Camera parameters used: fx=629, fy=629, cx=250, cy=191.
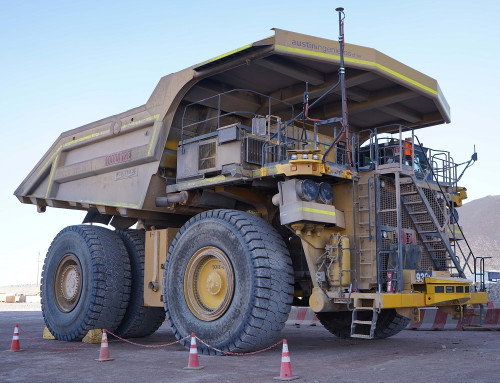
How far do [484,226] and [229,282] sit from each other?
86388 mm

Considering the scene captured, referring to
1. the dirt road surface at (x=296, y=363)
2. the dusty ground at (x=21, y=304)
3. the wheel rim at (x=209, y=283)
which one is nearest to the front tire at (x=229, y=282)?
the wheel rim at (x=209, y=283)

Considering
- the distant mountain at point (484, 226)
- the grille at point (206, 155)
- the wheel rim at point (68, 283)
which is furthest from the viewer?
the distant mountain at point (484, 226)

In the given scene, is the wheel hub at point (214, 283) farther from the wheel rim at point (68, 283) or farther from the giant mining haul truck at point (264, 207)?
the wheel rim at point (68, 283)

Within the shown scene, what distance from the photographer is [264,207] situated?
33.7 feet

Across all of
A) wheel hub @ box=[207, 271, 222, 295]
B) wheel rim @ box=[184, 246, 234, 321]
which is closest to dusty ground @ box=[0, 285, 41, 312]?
wheel rim @ box=[184, 246, 234, 321]

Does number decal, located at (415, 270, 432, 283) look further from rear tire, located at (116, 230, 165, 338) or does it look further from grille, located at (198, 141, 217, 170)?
rear tire, located at (116, 230, 165, 338)

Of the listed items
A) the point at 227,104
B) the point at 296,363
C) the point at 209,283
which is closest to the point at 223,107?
the point at 227,104

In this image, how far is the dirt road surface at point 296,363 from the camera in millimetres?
6930

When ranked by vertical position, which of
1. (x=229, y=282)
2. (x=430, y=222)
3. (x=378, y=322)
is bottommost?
(x=378, y=322)

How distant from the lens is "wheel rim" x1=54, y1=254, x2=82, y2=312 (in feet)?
39.2

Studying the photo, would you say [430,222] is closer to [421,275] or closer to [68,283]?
[421,275]

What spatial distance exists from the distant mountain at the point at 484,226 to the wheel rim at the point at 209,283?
214ft

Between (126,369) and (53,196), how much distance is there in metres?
6.53

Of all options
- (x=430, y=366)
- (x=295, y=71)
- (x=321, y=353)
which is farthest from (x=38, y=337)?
(x=430, y=366)
